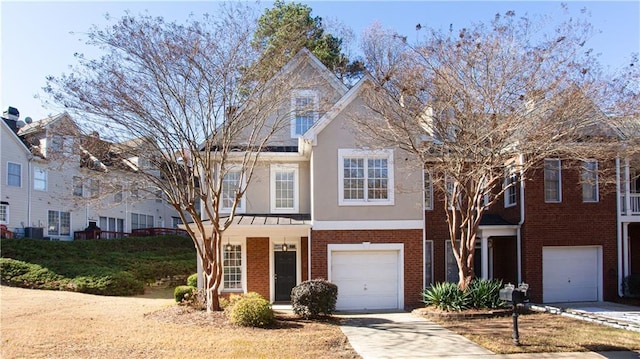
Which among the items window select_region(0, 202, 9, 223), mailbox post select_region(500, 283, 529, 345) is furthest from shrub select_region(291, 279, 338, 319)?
window select_region(0, 202, 9, 223)

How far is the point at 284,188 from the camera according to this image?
20.3 m

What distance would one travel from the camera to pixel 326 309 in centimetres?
1566

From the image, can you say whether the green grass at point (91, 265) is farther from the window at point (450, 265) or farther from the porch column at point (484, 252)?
the porch column at point (484, 252)

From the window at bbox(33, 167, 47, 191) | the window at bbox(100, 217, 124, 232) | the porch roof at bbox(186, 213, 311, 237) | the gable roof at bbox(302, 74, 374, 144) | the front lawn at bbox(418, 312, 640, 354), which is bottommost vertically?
the front lawn at bbox(418, 312, 640, 354)

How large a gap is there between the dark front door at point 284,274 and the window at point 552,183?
32.3 feet

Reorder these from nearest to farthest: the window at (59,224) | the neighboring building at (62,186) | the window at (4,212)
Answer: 1. the neighboring building at (62,186)
2. the window at (4,212)
3. the window at (59,224)

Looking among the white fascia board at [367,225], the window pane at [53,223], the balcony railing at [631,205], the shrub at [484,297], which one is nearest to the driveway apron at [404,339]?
the shrub at [484,297]

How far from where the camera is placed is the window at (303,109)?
57.2ft

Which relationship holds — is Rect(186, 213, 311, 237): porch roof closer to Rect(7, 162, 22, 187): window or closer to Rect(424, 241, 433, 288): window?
Rect(424, 241, 433, 288): window

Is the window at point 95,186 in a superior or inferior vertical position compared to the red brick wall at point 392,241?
superior

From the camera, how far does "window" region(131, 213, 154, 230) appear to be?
38688mm

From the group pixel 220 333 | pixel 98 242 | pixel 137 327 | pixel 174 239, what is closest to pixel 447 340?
pixel 220 333

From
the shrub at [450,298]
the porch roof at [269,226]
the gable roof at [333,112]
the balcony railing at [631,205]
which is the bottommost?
the shrub at [450,298]

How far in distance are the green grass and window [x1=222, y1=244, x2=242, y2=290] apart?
5434 mm
